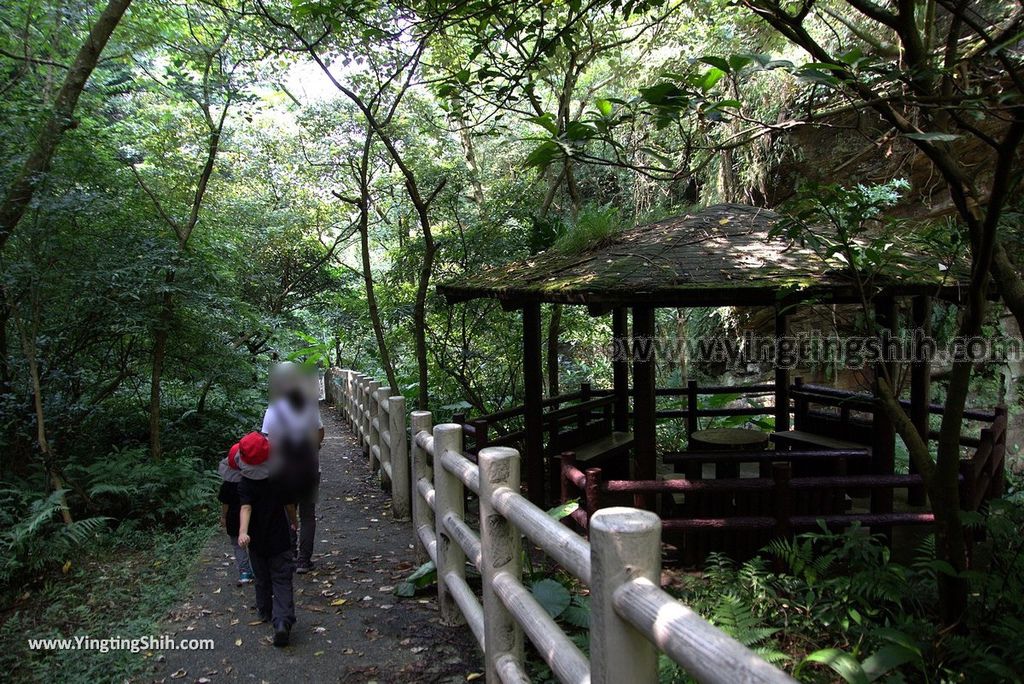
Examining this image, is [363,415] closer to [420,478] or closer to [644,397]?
[420,478]

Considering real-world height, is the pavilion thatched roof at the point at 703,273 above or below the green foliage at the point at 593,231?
below

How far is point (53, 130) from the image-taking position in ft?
20.9

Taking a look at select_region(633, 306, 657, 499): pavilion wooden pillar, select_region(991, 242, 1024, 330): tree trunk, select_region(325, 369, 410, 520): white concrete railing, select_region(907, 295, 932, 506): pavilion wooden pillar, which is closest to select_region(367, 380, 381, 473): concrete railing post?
select_region(325, 369, 410, 520): white concrete railing

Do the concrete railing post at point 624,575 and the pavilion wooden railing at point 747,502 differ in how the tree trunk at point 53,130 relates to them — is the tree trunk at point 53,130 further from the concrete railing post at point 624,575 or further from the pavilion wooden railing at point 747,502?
the concrete railing post at point 624,575

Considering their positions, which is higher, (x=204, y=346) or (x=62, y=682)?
(x=204, y=346)

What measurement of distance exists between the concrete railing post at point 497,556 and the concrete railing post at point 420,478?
2.01m

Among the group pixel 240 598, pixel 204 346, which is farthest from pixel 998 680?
pixel 204 346

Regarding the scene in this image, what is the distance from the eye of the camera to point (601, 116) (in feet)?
9.73

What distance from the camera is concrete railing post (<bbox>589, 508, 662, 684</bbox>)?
1.90 metres

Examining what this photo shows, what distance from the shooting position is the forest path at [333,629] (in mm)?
3869

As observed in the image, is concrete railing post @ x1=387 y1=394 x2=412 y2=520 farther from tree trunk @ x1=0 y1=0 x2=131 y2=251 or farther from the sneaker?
tree trunk @ x1=0 y1=0 x2=131 y2=251

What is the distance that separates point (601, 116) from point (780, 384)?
633cm

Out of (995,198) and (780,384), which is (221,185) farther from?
(995,198)

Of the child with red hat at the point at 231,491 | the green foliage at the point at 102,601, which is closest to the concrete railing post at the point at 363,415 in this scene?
the green foliage at the point at 102,601
